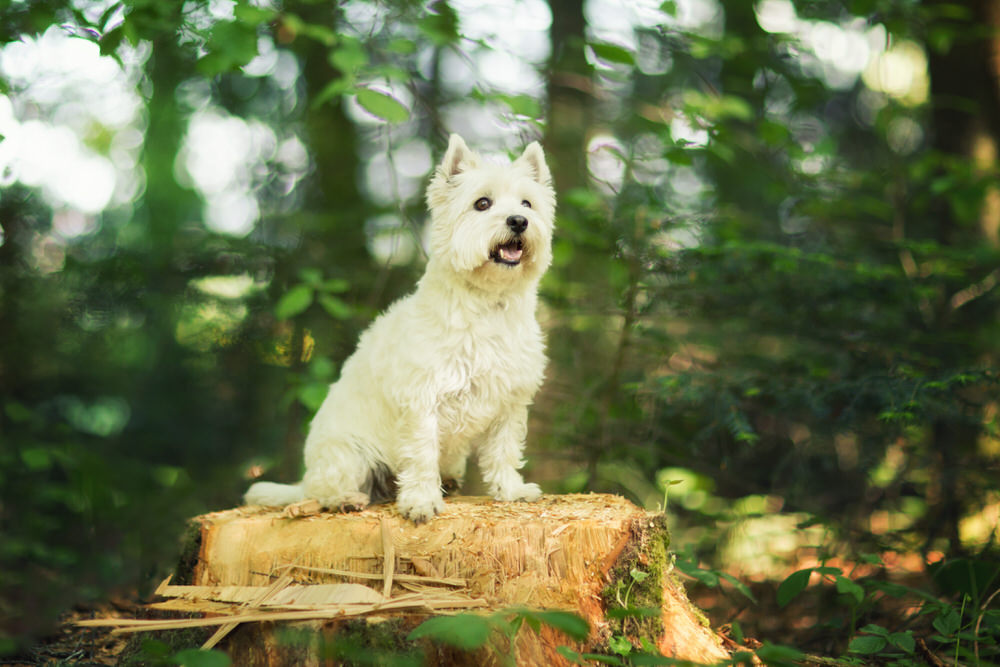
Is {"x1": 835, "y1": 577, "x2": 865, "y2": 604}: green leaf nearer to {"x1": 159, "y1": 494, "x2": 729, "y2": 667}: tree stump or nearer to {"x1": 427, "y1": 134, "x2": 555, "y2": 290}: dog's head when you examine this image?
{"x1": 159, "y1": 494, "x2": 729, "y2": 667}: tree stump

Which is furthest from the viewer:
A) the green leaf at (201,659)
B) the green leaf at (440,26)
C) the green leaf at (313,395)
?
the green leaf at (313,395)

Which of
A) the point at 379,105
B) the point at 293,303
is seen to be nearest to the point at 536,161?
the point at 379,105

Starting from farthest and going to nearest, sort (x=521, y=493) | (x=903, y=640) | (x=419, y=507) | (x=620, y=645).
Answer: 1. (x=521, y=493)
2. (x=419, y=507)
3. (x=903, y=640)
4. (x=620, y=645)

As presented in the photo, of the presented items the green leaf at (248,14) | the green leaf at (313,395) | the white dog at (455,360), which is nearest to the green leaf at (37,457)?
the green leaf at (313,395)

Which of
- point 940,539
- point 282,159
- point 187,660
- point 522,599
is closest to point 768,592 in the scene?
point 940,539

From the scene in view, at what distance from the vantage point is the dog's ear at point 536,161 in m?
3.90

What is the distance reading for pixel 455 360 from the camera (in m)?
3.61

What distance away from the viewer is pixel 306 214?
25.3ft

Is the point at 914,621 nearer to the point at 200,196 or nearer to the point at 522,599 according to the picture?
the point at 522,599

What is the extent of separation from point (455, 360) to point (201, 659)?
6.05 feet

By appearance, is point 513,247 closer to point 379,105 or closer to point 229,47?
point 379,105

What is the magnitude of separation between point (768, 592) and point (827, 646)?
0.77 meters

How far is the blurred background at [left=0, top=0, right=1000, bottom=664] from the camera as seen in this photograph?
14.4 ft

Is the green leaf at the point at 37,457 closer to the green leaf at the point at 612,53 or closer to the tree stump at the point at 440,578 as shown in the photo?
the tree stump at the point at 440,578
